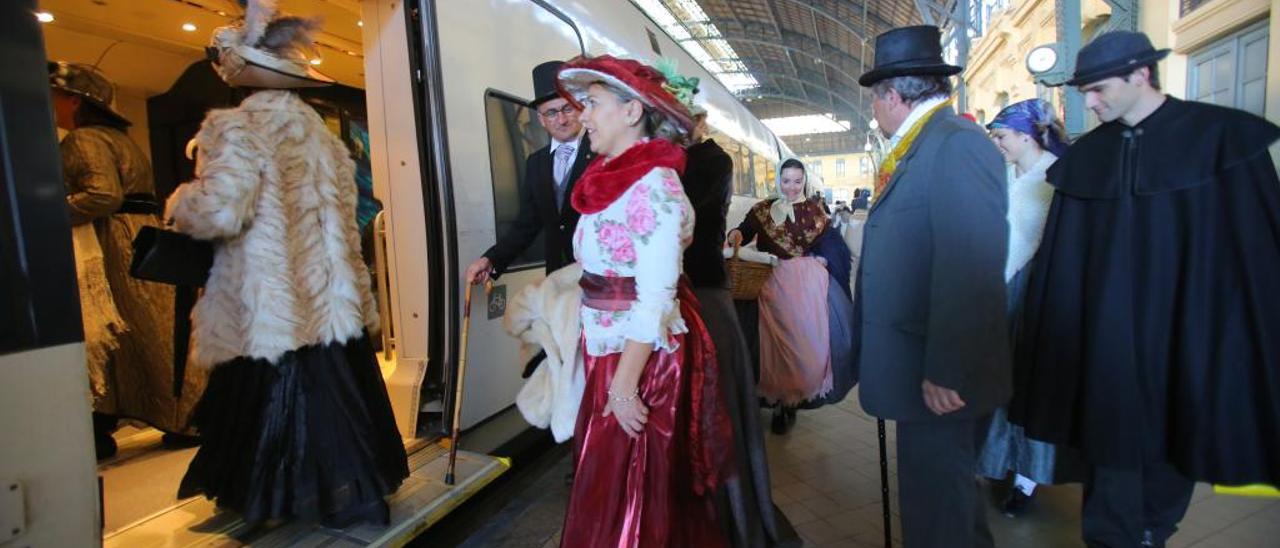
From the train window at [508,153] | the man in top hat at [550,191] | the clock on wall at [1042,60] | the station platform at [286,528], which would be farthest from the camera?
the clock on wall at [1042,60]

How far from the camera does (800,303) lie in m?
3.93

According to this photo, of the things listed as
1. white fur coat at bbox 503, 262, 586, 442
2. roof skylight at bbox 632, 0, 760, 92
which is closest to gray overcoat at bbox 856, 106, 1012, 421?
white fur coat at bbox 503, 262, 586, 442

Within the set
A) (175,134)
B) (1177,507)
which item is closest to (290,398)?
(1177,507)

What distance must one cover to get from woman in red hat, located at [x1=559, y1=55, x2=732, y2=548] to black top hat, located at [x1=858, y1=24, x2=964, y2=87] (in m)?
0.68

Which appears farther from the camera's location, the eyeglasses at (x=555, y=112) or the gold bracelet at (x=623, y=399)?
the eyeglasses at (x=555, y=112)

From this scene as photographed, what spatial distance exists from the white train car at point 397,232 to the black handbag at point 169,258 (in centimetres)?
65

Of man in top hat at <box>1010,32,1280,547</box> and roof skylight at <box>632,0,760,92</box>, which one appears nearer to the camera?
man in top hat at <box>1010,32,1280,547</box>

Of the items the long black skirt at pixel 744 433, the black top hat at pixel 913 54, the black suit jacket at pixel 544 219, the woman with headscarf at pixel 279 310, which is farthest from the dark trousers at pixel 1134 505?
the woman with headscarf at pixel 279 310

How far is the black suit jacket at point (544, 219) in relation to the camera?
2.75 meters

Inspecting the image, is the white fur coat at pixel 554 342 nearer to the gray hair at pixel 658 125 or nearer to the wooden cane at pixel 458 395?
the gray hair at pixel 658 125

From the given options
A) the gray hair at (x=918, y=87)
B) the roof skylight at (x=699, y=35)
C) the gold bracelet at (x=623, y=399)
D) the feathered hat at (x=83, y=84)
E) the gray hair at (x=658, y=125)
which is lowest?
the gold bracelet at (x=623, y=399)

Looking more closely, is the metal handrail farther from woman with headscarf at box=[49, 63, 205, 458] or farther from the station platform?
the station platform

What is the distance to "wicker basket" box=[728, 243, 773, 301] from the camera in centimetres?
374

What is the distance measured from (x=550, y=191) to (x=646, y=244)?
1304 mm
